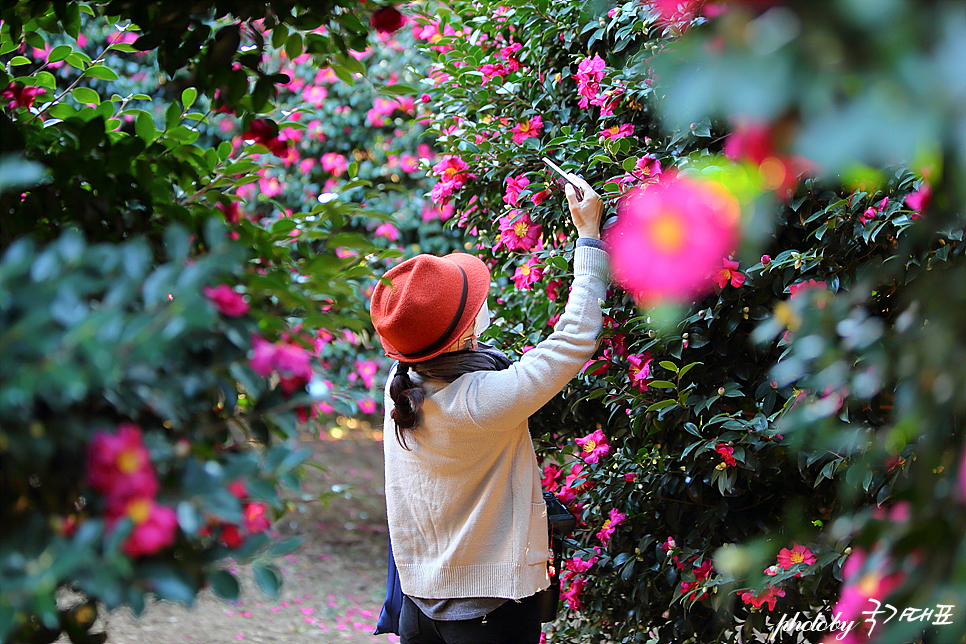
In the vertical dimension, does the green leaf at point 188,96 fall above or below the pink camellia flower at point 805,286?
above

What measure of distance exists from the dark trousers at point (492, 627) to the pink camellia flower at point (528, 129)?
120 centimetres

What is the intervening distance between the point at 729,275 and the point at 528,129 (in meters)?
0.78

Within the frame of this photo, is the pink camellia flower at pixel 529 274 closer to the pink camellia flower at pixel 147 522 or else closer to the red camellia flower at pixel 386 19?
the red camellia flower at pixel 386 19

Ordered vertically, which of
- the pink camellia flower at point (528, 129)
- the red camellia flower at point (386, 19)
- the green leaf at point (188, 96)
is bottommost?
the pink camellia flower at point (528, 129)

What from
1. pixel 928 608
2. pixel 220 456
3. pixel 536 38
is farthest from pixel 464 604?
Result: pixel 536 38

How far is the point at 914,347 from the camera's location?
2.04 feet

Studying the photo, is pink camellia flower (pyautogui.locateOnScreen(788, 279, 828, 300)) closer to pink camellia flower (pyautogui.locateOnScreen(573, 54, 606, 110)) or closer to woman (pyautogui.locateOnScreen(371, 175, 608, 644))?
woman (pyautogui.locateOnScreen(371, 175, 608, 644))

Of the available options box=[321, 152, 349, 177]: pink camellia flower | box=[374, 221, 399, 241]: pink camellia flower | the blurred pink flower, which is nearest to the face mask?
the blurred pink flower

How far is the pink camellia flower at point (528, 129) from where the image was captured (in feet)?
6.87

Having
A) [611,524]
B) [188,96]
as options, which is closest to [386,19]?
[188,96]

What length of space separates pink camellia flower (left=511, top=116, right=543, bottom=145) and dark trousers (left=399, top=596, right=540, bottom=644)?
120 cm

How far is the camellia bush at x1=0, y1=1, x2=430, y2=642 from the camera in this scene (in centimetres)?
66

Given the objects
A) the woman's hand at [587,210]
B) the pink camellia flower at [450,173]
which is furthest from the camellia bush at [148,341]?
the pink camellia flower at [450,173]

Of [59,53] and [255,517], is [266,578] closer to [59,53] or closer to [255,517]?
[255,517]
